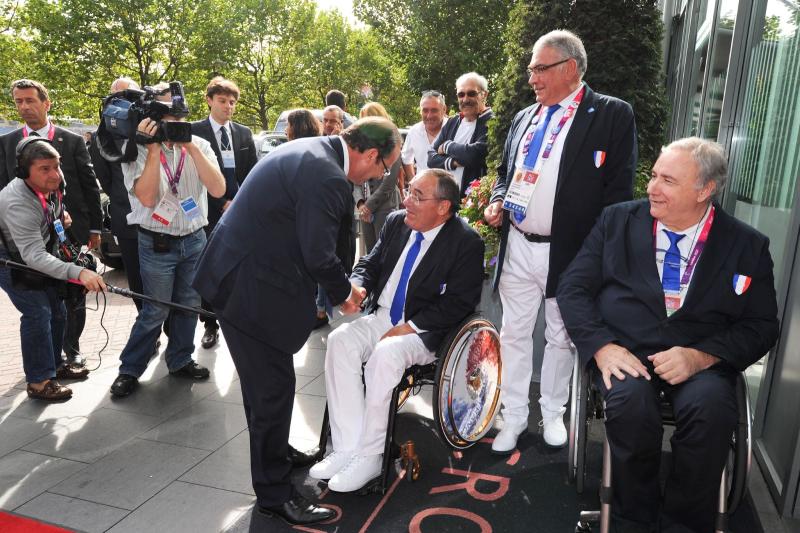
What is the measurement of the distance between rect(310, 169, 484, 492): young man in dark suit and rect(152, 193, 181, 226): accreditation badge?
54.9 inches

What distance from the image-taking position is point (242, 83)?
34.0 meters

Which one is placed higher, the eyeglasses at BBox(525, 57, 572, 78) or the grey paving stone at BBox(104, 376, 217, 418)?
the eyeglasses at BBox(525, 57, 572, 78)

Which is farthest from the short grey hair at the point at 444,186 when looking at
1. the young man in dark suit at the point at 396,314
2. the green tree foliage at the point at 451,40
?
the green tree foliage at the point at 451,40

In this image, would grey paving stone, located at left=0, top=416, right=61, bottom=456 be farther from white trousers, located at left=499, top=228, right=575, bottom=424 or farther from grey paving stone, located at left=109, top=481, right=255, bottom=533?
white trousers, located at left=499, top=228, right=575, bottom=424

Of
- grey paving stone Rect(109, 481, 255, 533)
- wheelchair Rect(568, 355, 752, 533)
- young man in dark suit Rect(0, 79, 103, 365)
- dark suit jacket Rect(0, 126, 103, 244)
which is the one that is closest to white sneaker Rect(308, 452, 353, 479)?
grey paving stone Rect(109, 481, 255, 533)

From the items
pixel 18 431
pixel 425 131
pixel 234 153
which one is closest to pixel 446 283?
pixel 18 431

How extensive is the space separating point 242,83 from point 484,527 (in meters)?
34.4

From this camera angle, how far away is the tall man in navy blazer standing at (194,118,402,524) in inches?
99.3

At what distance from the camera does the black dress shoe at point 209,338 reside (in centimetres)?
521

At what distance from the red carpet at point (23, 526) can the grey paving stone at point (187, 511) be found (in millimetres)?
283

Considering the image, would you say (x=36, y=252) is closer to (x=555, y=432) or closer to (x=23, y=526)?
(x=23, y=526)

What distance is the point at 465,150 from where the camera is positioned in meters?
5.24

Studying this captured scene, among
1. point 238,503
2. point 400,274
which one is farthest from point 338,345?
point 238,503

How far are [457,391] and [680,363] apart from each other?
1.13 meters
